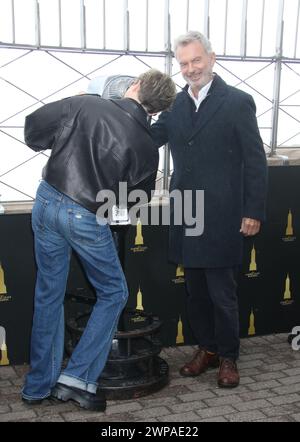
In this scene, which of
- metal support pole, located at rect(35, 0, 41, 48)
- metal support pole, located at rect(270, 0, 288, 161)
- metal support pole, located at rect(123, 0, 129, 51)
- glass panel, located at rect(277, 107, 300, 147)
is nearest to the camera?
metal support pole, located at rect(35, 0, 41, 48)

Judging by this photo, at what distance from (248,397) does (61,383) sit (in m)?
1.08

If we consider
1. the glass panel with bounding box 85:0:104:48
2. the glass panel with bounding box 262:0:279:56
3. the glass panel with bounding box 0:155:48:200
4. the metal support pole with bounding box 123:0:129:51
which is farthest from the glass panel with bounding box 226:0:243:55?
the glass panel with bounding box 0:155:48:200

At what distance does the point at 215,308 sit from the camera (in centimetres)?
365

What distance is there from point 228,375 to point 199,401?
281mm

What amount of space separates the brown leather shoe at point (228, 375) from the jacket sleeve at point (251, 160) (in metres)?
0.91

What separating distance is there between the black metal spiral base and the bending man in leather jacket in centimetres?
17

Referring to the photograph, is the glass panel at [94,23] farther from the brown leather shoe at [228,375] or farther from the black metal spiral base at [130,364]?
the brown leather shoe at [228,375]

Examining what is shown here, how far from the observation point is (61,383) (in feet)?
10.7

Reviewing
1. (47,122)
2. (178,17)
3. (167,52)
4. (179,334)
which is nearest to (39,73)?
(178,17)

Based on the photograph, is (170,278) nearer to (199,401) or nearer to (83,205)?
(199,401)

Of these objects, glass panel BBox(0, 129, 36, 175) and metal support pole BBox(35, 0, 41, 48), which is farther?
glass panel BBox(0, 129, 36, 175)

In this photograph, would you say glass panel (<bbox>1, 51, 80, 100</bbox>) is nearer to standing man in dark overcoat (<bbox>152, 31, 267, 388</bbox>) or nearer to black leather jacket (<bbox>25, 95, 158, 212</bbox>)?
standing man in dark overcoat (<bbox>152, 31, 267, 388</bbox>)

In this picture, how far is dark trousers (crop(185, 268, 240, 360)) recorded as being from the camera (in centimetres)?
361

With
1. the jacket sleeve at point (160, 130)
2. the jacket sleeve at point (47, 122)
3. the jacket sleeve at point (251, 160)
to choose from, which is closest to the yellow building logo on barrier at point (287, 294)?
the jacket sleeve at point (251, 160)
